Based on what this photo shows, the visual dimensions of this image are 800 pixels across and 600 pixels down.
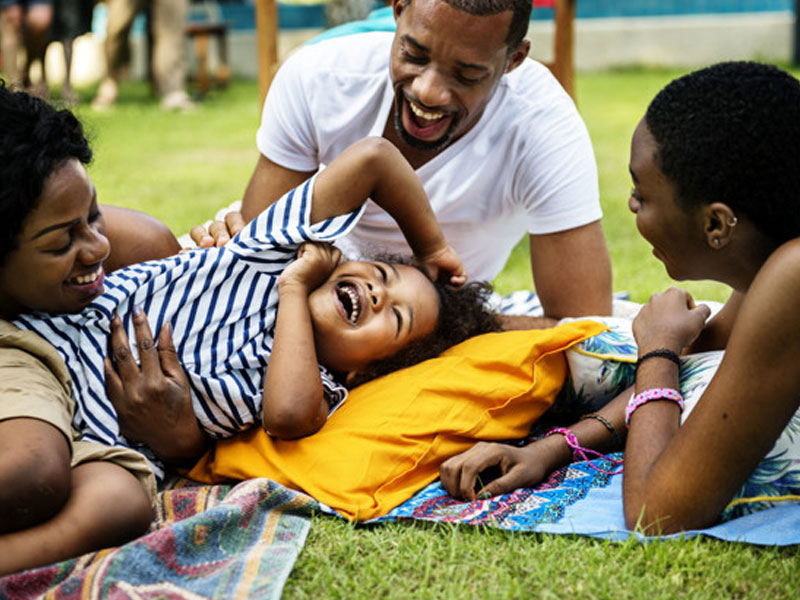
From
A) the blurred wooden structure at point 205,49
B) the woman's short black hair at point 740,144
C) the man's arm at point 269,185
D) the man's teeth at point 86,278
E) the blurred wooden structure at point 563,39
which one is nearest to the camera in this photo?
the woman's short black hair at point 740,144

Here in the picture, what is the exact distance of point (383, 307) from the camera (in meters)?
2.60

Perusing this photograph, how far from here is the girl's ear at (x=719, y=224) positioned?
2062 mm

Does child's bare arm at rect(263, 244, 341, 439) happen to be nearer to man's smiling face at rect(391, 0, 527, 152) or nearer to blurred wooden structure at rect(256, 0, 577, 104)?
man's smiling face at rect(391, 0, 527, 152)

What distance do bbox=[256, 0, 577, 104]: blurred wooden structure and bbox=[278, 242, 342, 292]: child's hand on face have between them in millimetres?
2338

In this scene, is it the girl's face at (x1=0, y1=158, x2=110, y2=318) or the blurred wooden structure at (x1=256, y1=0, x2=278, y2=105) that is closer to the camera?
the girl's face at (x1=0, y1=158, x2=110, y2=318)

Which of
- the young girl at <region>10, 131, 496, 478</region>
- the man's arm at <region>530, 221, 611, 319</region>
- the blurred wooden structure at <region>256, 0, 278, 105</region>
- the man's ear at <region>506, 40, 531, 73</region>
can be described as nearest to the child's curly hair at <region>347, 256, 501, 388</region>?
the young girl at <region>10, 131, 496, 478</region>

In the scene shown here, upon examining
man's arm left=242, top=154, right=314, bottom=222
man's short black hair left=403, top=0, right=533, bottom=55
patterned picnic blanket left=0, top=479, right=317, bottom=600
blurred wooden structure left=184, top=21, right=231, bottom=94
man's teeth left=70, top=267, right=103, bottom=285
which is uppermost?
man's short black hair left=403, top=0, right=533, bottom=55

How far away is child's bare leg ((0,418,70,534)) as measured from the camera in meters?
1.93

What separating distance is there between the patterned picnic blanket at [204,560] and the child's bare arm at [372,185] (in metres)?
0.86

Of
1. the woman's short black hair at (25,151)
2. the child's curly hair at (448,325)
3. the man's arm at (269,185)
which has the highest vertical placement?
the woman's short black hair at (25,151)

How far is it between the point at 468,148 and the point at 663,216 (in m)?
1.14

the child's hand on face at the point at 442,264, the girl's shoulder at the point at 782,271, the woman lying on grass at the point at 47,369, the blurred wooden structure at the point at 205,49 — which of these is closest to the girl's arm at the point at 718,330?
the girl's shoulder at the point at 782,271

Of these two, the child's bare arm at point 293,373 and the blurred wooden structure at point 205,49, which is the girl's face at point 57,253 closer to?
the child's bare arm at point 293,373

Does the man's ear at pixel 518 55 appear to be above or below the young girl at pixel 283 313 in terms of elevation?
above
